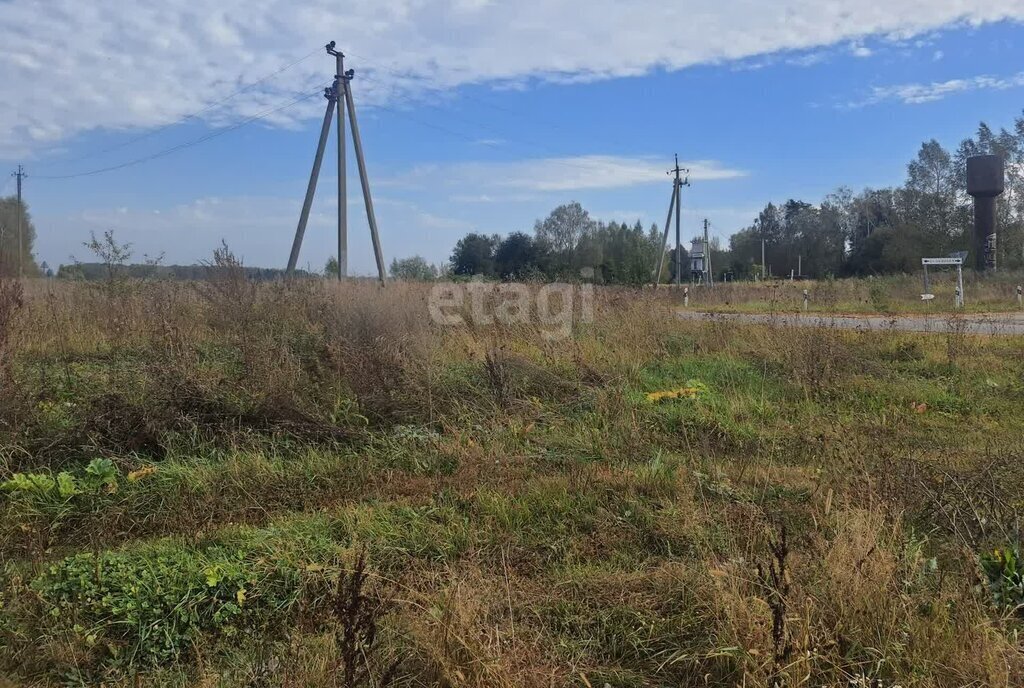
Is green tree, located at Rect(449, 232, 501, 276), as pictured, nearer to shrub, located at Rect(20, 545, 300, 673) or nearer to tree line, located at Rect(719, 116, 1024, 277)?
shrub, located at Rect(20, 545, 300, 673)

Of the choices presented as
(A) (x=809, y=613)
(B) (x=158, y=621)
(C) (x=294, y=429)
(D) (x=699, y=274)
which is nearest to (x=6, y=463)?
(C) (x=294, y=429)

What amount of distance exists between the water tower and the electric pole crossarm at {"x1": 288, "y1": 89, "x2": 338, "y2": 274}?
31080mm

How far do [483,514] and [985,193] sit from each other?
38.0 m

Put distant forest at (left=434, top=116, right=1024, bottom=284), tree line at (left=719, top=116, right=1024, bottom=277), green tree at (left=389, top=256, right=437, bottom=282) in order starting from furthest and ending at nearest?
tree line at (left=719, top=116, right=1024, bottom=277) → distant forest at (left=434, top=116, right=1024, bottom=284) → green tree at (left=389, top=256, right=437, bottom=282)

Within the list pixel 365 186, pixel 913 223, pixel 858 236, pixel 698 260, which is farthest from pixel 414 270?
pixel 858 236

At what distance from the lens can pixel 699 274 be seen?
4347 centimetres

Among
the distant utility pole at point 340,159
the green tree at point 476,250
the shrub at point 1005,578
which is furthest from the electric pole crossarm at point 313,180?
the shrub at point 1005,578

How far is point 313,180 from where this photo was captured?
15.4 metres

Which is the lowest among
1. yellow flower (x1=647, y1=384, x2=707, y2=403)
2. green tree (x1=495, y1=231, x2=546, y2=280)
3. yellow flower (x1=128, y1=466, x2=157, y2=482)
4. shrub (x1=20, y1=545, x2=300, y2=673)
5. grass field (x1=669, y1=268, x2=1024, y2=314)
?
shrub (x1=20, y1=545, x2=300, y2=673)

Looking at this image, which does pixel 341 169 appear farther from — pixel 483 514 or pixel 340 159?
pixel 483 514

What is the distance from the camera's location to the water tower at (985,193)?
30781 millimetres

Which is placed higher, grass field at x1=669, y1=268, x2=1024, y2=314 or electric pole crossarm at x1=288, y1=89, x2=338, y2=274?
electric pole crossarm at x1=288, y1=89, x2=338, y2=274

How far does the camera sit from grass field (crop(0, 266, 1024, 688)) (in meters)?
2.25

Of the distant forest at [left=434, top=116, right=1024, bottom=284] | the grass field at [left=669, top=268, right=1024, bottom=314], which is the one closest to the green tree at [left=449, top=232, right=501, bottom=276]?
the distant forest at [left=434, top=116, right=1024, bottom=284]
